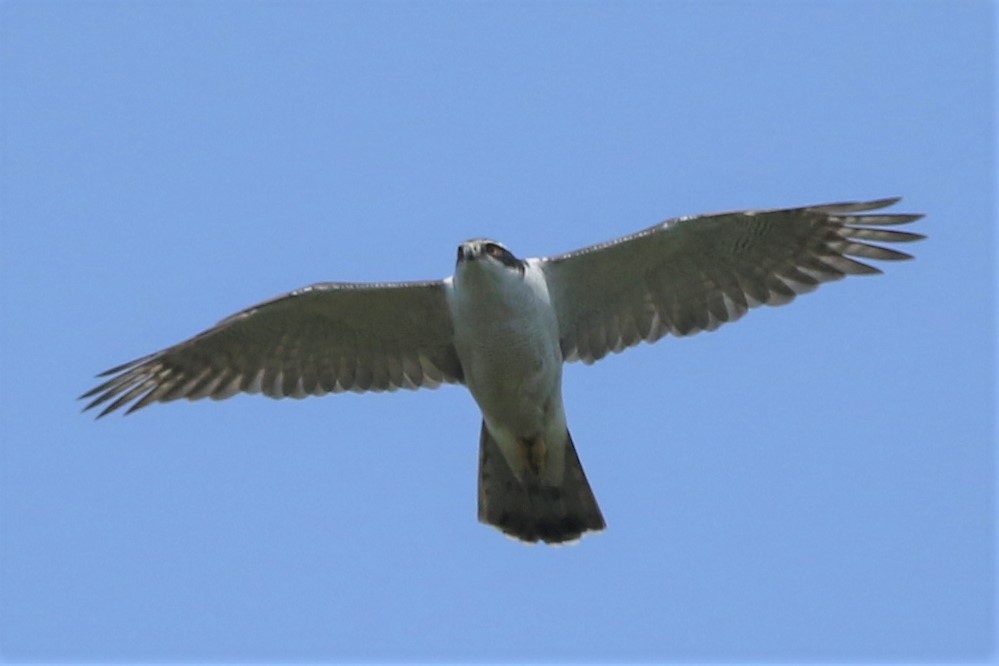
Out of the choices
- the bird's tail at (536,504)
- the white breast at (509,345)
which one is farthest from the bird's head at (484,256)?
the bird's tail at (536,504)

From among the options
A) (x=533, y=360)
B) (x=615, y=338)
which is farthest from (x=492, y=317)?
(x=615, y=338)

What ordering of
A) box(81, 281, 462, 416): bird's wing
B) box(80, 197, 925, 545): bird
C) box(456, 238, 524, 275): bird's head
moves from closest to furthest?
box(456, 238, 524, 275): bird's head < box(80, 197, 925, 545): bird < box(81, 281, 462, 416): bird's wing

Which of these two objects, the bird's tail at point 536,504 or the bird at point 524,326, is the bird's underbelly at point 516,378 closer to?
the bird at point 524,326

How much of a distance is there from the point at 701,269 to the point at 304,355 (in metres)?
3.69

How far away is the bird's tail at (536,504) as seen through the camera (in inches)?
646

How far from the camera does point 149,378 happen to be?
16641mm

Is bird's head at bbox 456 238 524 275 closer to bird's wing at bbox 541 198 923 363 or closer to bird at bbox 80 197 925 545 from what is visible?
bird at bbox 80 197 925 545

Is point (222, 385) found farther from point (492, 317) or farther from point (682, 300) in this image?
point (682, 300)

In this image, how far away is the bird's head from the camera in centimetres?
1475

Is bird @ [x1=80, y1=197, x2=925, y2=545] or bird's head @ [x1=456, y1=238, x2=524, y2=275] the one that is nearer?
bird's head @ [x1=456, y1=238, x2=524, y2=275]

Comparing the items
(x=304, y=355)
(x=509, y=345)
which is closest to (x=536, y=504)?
(x=509, y=345)

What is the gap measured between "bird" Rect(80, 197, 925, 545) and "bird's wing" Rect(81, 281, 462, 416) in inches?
0.5

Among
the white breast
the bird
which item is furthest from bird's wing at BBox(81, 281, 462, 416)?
the white breast

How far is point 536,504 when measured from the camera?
54.3ft
